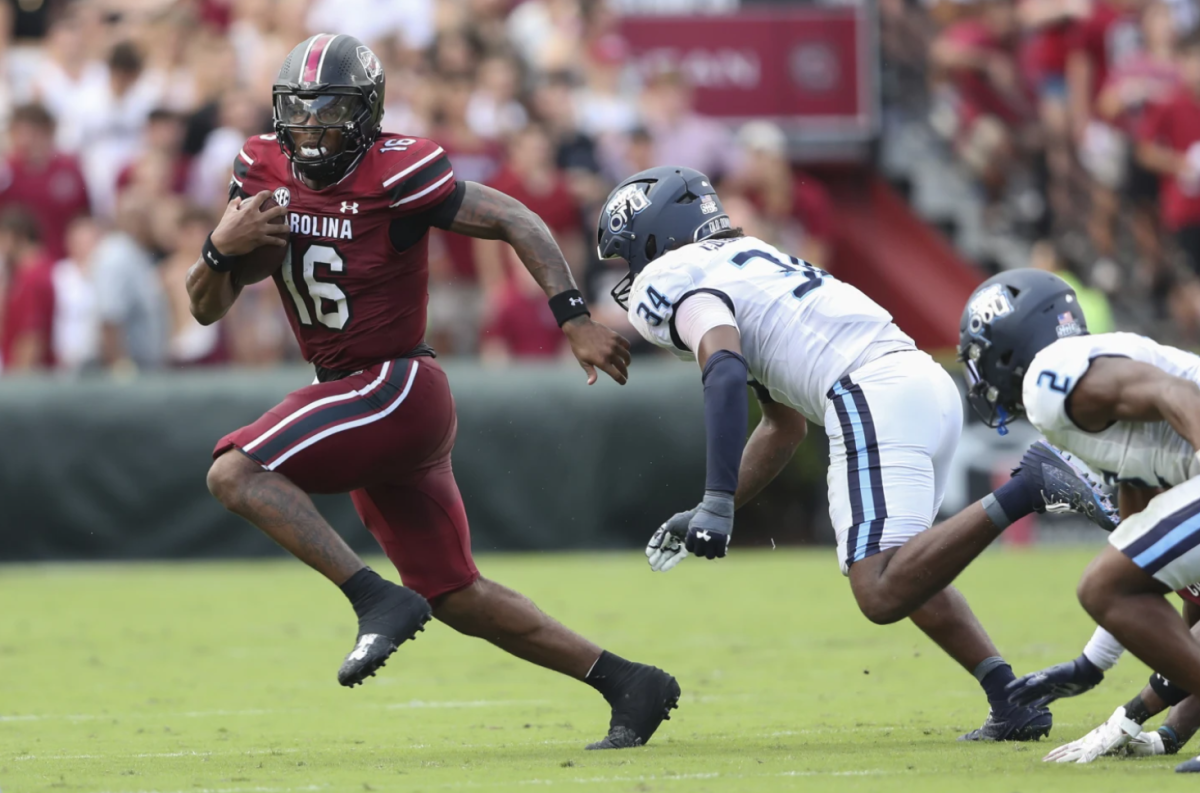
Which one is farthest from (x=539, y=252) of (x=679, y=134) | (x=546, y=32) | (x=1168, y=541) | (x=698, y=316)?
(x=546, y=32)

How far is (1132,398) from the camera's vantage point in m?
4.68

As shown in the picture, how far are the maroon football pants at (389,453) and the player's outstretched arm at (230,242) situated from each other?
0.43 m

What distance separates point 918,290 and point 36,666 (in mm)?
10454

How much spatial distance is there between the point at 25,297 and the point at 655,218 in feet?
25.9

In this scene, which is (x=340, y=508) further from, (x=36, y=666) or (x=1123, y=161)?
(x=1123, y=161)

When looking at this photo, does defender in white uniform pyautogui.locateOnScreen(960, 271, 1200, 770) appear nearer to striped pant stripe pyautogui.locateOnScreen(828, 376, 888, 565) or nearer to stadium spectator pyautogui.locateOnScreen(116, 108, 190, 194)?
striped pant stripe pyautogui.locateOnScreen(828, 376, 888, 565)

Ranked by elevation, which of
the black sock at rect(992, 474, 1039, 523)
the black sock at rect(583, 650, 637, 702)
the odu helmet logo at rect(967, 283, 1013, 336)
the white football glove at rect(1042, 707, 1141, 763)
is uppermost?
the odu helmet logo at rect(967, 283, 1013, 336)

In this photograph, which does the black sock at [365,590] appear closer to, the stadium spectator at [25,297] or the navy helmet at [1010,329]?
the navy helmet at [1010,329]

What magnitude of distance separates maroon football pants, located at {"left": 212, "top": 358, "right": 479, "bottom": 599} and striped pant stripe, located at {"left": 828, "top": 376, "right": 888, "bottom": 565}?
49.6 inches

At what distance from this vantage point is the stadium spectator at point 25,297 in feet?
41.0

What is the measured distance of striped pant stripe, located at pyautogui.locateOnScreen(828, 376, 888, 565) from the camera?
5594 mm

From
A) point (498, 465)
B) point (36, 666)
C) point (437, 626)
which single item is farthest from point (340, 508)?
point (36, 666)

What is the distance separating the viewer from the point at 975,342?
5262mm

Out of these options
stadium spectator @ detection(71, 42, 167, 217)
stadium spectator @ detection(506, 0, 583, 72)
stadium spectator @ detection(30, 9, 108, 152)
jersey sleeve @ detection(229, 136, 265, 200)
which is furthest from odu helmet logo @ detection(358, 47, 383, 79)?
stadium spectator @ detection(506, 0, 583, 72)
